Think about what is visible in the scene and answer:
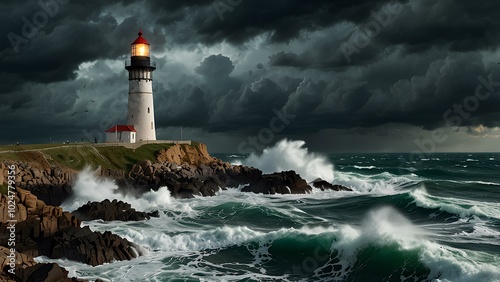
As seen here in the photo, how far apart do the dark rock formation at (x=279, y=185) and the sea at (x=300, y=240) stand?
14.8ft

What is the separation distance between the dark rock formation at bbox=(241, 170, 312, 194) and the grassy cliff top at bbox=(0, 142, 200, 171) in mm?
11332

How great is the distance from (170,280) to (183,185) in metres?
22.9

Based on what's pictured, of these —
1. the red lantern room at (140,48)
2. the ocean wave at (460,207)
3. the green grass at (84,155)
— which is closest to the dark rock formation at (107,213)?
the green grass at (84,155)

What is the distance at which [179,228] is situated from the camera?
28859 mm

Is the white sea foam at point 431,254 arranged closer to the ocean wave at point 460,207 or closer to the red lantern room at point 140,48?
the ocean wave at point 460,207

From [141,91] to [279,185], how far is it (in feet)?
67.1

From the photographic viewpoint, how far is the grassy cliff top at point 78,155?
40094mm

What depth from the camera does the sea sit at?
66.6 ft

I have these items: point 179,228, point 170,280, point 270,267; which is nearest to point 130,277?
point 170,280

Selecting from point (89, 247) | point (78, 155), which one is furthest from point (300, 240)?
point (78, 155)

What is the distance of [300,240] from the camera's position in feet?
82.4

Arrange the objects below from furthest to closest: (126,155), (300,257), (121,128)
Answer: (121,128)
(126,155)
(300,257)

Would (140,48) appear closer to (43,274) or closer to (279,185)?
(279,185)

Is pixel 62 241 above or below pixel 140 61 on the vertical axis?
below
